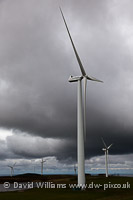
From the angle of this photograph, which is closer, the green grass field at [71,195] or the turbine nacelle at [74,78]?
the green grass field at [71,195]

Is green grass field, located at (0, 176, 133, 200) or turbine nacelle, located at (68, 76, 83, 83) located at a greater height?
turbine nacelle, located at (68, 76, 83, 83)

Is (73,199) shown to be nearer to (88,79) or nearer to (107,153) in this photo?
(88,79)

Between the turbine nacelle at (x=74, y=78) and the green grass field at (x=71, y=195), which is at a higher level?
the turbine nacelle at (x=74, y=78)

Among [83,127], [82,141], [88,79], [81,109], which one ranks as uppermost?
[88,79]

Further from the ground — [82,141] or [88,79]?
[88,79]

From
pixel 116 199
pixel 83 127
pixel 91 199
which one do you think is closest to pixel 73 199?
pixel 91 199

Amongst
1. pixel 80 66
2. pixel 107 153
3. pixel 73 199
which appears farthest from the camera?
pixel 107 153

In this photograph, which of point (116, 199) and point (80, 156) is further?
point (80, 156)

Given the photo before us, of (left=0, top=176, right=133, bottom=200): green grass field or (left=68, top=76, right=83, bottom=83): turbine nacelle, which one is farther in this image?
(left=68, top=76, right=83, bottom=83): turbine nacelle

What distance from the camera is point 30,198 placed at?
42594mm

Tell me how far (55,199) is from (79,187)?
15.2 meters

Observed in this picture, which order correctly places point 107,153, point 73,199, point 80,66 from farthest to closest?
point 107,153, point 80,66, point 73,199

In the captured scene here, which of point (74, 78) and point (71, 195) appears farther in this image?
point (74, 78)

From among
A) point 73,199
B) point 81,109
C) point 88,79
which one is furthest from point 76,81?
point 73,199
